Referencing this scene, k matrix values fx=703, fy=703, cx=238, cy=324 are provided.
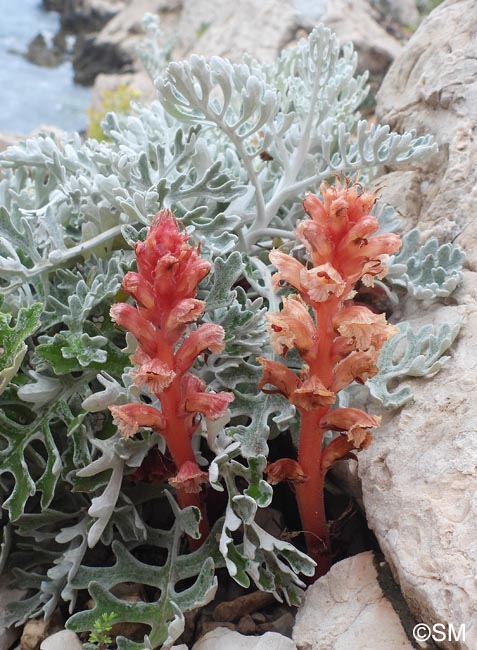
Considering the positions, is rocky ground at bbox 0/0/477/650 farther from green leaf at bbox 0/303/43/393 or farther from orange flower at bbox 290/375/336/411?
green leaf at bbox 0/303/43/393

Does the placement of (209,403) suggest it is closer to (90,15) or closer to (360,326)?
(360,326)

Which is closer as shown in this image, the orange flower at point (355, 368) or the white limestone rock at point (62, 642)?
the orange flower at point (355, 368)

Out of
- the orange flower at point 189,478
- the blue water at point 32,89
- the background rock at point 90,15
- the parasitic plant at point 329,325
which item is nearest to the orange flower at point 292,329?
the parasitic plant at point 329,325

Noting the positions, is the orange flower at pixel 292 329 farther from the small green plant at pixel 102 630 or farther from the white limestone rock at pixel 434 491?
the small green plant at pixel 102 630

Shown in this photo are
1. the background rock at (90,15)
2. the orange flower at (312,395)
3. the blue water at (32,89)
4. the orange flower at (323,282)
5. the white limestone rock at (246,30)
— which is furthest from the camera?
the background rock at (90,15)

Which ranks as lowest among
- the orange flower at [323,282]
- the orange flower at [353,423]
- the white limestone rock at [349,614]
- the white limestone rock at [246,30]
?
the white limestone rock at [246,30]
